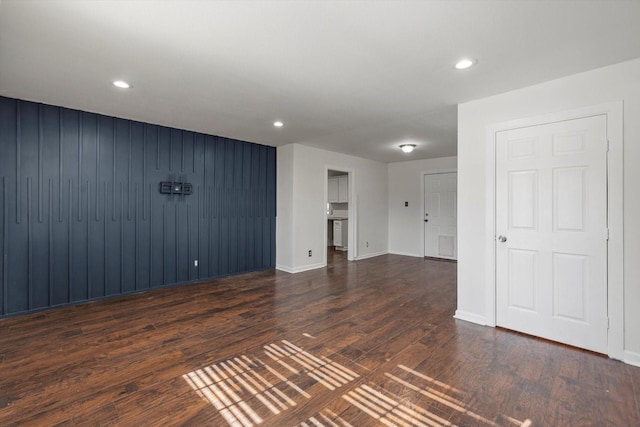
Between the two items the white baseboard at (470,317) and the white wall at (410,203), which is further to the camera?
the white wall at (410,203)

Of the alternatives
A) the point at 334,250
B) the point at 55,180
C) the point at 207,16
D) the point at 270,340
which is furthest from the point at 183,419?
the point at 334,250

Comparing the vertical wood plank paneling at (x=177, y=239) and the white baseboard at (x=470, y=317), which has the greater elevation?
the vertical wood plank paneling at (x=177, y=239)

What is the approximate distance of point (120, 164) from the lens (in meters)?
4.11

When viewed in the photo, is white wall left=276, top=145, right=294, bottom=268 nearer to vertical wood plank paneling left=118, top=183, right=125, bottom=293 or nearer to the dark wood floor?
the dark wood floor

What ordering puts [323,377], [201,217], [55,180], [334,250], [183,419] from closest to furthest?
[183,419], [323,377], [55,180], [201,217], [334,250]

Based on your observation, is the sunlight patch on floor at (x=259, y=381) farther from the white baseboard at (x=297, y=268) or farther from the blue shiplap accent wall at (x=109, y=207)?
the white baseboard at (x=297, y=268)

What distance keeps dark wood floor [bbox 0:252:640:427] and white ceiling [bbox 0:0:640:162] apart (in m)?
2.41

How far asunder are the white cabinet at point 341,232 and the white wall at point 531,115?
4935 mm

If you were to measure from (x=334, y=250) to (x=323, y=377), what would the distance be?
6267 millimetres

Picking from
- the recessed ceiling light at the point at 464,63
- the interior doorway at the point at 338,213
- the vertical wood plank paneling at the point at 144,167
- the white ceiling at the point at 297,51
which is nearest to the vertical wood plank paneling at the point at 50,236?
the vertical wood plank paneling at the point at 144,167

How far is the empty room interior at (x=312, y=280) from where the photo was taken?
188 centimetres

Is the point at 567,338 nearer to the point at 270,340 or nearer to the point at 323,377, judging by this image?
the point at 323,377

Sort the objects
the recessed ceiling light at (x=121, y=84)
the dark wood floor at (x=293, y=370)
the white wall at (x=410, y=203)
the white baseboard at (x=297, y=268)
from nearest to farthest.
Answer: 1. the dark wood floor at (x=293, y=370)
2. the recessed ceiling light at (x=121, y=84)
3. the white baseboard at (x=297, y=268)
4. the white wall at (x=410, y=203)

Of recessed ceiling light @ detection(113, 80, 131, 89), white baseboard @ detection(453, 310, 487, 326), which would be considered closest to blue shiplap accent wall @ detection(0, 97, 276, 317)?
recessed ceiling light @ detection(113, 80, 131, 89)
